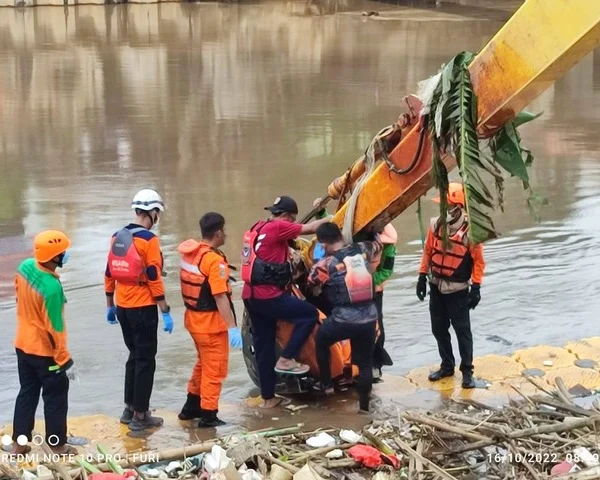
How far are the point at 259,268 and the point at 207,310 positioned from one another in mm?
499

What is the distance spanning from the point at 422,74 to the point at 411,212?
1218 centimetres

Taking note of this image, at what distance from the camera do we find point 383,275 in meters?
7.63

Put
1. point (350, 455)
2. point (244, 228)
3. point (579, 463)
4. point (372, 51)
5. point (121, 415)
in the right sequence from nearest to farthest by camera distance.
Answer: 1. point (579, 463)
2. point (350, 455)
3. point (121, 415)
4. point (244, 228)
5. point (372, 51)

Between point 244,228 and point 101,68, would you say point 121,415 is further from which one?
point 101,68

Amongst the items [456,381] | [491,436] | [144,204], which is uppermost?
[144,204]

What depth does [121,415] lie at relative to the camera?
7.18m

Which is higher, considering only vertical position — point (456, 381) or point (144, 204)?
point (144, 204)

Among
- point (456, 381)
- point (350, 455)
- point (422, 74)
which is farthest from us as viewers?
point (422, 74)

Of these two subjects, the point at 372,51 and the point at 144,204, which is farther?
the point at 372,51

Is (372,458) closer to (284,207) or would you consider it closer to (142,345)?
(142,345)

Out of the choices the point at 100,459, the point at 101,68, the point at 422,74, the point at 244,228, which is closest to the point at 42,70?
the point at 101,68

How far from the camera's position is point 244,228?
11867mm

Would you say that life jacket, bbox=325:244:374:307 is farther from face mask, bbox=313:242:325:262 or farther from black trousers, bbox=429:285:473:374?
black trousers, bbox=429:285:473:374

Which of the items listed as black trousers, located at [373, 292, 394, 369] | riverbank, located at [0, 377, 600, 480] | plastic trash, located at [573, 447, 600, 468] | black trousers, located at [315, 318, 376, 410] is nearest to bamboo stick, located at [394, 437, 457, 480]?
riverbank, located at [0, 377, 600, 480]
